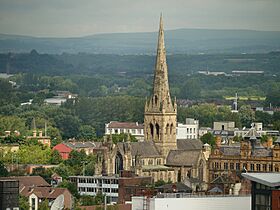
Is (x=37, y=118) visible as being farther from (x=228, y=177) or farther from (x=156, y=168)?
(x=228, y=177)

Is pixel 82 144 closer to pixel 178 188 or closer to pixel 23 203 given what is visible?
pixel 178 188

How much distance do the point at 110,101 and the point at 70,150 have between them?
193ft

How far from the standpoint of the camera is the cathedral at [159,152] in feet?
277

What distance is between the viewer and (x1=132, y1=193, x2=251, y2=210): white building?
49688mm

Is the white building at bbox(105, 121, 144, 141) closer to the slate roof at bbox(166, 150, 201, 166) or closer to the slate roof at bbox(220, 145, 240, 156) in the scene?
the slate roof at bbox(166, 150, 201, 166)

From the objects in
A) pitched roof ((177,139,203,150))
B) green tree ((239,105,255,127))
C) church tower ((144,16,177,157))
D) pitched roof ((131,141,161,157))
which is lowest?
green tree ((239,105,255,127))

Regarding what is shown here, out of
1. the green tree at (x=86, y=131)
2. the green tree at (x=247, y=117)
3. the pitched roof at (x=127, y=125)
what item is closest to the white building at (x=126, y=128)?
the pitched roof at (x=127, y=125)

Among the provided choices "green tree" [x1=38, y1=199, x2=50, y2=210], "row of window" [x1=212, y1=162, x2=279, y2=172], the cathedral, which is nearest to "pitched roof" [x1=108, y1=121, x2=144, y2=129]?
the cathedral

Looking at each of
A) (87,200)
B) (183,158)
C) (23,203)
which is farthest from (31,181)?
(23,203)

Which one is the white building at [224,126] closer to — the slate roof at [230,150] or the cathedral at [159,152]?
the cathedral at [159,152]

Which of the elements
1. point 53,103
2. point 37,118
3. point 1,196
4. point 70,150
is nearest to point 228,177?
point 1,196

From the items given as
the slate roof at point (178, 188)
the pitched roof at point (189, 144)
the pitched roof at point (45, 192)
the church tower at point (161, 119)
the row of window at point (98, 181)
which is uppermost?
the church tower at point (161, 119)

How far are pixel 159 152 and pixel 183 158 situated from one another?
1.66 metres

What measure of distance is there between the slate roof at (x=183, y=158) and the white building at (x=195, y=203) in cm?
3403
